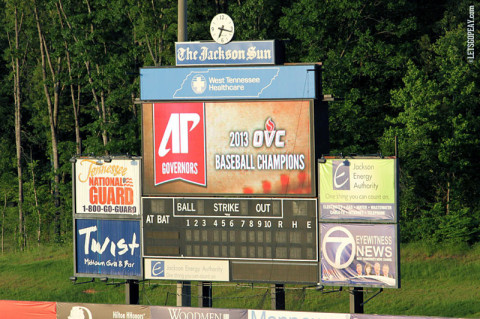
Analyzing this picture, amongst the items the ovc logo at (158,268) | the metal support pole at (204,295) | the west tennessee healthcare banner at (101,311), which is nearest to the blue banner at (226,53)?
the ovc logo at (158,268)

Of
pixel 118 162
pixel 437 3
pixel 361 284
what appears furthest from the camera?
pixel 437 3

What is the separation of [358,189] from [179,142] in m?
5.15

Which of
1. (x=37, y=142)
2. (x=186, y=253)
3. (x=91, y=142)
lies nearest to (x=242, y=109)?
(x=186, y=253)

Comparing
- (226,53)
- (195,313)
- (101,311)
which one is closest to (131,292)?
(101,311)

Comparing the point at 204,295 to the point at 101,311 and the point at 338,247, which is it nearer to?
the point at 101,311

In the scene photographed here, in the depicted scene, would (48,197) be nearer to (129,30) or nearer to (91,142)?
(91,142)

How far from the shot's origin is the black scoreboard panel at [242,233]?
23.3m

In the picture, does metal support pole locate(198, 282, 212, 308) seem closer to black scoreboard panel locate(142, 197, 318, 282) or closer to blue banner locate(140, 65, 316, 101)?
black scoreboard panel locate(142, 197, 318, 282)

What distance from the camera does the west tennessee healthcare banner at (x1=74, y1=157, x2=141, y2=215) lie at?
24.8 m

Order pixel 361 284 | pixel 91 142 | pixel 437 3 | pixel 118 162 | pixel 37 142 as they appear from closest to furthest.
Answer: pixel 361 284, pixel 118 162, pixel 91 142, pixel 437 3, pixel 37 142

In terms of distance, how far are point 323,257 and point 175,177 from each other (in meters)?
4.69

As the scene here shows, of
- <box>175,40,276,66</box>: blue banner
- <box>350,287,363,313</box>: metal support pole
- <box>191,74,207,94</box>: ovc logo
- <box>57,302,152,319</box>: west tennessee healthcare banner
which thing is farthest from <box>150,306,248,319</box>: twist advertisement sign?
<box>175,40,276,66</box>: blue banner

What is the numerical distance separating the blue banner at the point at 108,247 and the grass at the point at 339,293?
4.27m

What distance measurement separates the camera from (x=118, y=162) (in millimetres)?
25047
